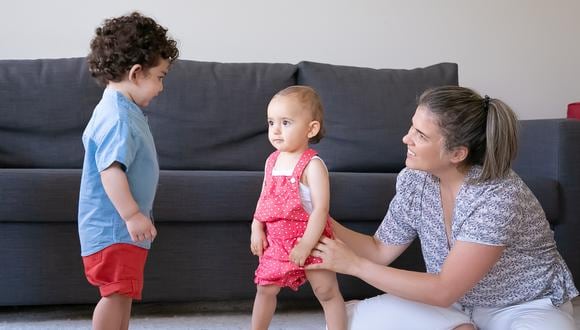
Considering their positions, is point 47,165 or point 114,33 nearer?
point 114,33

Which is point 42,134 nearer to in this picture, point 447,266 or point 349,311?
point 349,311

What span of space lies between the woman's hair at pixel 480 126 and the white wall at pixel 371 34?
1.68 metres

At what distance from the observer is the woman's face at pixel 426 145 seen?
4.47ft

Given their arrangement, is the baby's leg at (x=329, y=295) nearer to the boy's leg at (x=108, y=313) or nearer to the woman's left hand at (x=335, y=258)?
the woman's left hand at (x=335, y=258)

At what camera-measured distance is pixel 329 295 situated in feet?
4.82

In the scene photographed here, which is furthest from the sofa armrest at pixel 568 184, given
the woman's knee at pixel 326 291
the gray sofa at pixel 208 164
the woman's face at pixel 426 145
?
the woman's knee at pixel 326 291

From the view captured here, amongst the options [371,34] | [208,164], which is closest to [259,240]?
[208,164]

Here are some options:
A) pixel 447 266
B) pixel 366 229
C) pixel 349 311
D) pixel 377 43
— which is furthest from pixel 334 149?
pixel 447 266

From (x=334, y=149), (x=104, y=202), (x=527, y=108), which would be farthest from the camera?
(x=527, y=108)

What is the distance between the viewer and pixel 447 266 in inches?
52.5

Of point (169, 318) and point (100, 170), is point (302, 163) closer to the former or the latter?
point (100, 170)

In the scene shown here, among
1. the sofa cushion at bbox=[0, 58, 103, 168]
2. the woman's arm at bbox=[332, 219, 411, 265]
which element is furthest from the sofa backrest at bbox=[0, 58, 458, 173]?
the woman's arm at bbox=[332, 219, 411, 265]

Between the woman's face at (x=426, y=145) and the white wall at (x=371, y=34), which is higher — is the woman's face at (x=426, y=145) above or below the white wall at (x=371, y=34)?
below

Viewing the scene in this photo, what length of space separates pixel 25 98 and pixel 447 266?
1.75 meters
